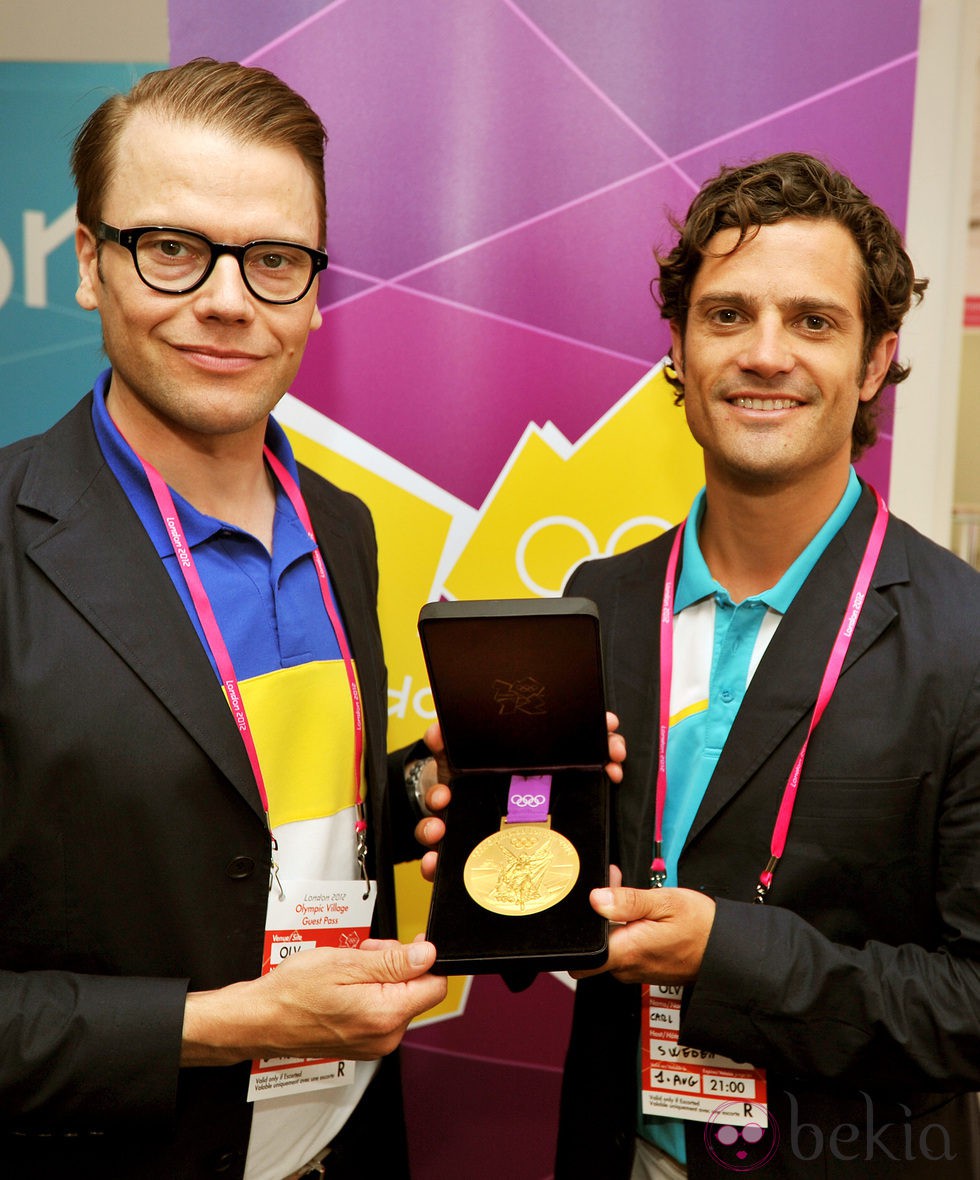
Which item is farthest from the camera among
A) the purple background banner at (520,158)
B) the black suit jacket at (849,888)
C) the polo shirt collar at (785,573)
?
the purple background banner at (520,158)

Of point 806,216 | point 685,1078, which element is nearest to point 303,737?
point 685,1078

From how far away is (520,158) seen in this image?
2311 millimetres

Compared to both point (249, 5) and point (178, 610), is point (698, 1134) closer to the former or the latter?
point (178, 610)

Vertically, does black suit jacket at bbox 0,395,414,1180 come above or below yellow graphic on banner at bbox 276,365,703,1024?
below

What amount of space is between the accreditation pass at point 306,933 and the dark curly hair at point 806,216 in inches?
46.4

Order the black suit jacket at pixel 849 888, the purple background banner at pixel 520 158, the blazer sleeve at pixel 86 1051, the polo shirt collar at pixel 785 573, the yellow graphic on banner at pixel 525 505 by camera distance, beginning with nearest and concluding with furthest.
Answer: the blazer sleeve at pixel 86 1051 → the black suit jacket at pixel 849 888 → the polo shirt collar at pixel 785 573 → the purple background banner at pixel 520 158 → the yellow graphic on banner at pixel 525 505

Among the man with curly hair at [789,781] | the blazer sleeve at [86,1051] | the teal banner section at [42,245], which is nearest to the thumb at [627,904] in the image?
the man with curly hair at [789,781]

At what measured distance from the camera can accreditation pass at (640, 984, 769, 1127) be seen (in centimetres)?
164

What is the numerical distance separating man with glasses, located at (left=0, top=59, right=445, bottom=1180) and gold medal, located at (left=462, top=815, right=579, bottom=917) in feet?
0.49

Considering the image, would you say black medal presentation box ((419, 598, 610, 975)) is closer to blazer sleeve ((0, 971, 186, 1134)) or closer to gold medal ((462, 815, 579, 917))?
gold medal ((462, 815, 579, 917))

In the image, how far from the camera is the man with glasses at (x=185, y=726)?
4.89ft

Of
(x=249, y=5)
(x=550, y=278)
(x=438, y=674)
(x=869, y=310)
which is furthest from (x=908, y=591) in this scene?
(x=249, y=5)

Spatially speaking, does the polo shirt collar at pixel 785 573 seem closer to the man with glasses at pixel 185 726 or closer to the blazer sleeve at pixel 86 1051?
the man with glasses at pixel 185 726

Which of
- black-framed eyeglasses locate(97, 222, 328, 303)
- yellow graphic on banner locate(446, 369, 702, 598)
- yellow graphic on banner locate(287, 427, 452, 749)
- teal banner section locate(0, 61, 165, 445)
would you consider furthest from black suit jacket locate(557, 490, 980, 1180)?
teal banner section locate(0, 61, 165, 445)
